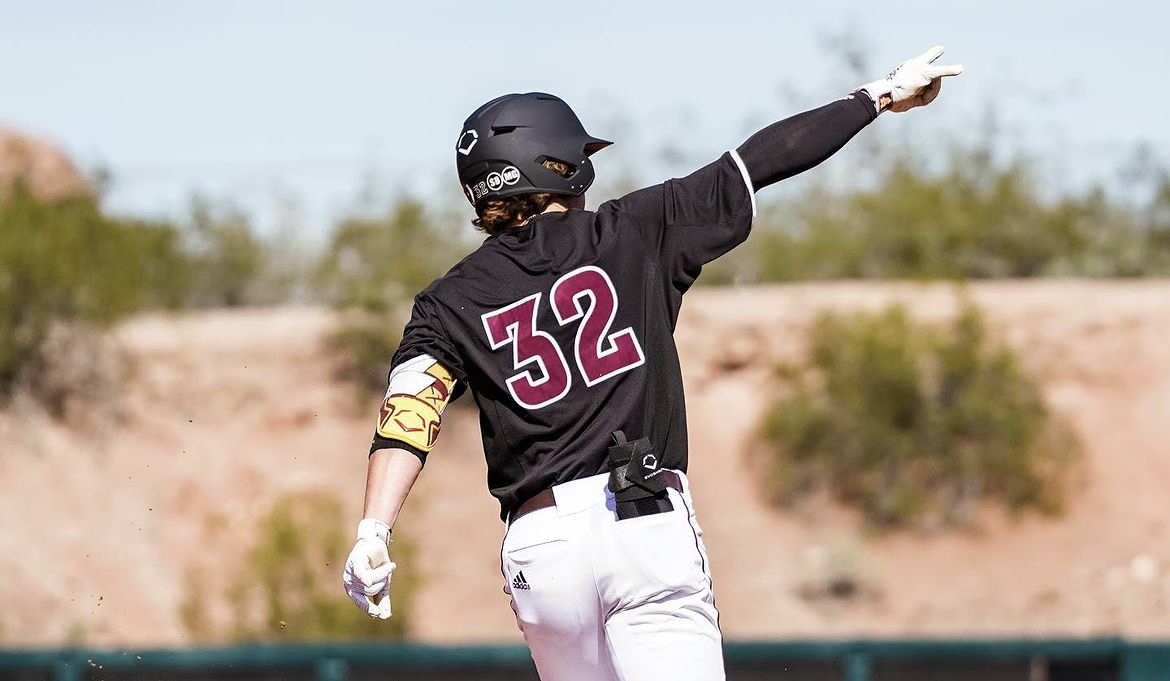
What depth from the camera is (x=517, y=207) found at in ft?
14.0

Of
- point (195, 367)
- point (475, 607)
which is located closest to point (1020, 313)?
point (475, 607)

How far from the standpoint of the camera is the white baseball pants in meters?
3.77

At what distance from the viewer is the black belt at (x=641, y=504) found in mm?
3826

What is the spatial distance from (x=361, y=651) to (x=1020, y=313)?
1924cm

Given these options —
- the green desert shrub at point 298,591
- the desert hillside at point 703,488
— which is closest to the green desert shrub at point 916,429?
the desert hillside at point 703,488

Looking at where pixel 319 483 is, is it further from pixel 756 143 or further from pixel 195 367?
pixel 756 143

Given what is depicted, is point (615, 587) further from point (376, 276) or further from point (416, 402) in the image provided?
point (376, 276)

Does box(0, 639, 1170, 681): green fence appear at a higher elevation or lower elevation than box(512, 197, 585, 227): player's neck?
lower

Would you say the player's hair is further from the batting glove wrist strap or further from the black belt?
the batting glove wrist strap

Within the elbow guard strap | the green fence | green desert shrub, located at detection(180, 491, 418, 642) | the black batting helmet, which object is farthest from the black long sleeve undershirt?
green desert shrub, located at detection(180, 491, 418, 642)

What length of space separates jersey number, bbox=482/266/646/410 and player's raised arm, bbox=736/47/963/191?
1.83ft

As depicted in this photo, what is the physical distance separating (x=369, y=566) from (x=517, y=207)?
42.4 inches

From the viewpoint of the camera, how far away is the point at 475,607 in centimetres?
2342

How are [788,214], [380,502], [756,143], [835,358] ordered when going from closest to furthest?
[380,502] → [756,143] → [835,358] → [788,214]
